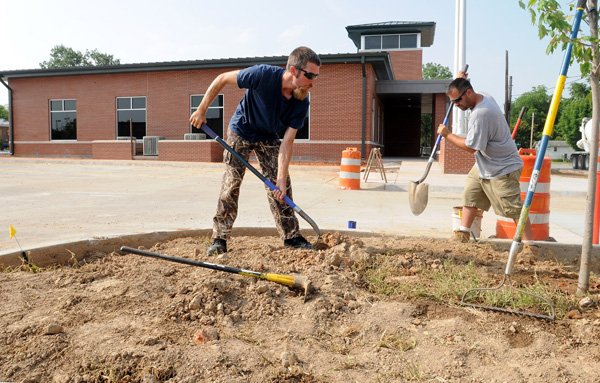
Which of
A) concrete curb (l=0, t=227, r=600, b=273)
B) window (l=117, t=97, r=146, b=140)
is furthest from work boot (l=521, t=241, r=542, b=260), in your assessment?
window (l=117, t=97, r=146, b=140)

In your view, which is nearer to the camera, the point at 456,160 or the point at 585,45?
the point at 585,45

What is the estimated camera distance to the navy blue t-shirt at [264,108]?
4.44 metres

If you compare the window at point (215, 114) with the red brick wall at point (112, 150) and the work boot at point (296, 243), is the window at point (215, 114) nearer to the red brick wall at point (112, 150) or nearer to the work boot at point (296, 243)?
the red brick wall at point (112, 150)

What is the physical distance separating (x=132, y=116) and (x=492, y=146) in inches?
977

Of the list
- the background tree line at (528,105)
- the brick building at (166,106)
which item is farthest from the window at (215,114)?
the background tree line at (528,105)

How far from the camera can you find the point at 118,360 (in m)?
2.40

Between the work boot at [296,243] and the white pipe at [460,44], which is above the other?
the white pipe at [460,44]

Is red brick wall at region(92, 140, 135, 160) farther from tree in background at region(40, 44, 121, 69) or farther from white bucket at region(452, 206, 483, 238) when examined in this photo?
tree in background at region(40, 44, 121, 69)

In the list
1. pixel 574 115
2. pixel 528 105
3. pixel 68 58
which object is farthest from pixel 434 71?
pixel 68 58

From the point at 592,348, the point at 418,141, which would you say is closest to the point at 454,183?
the point at 592,348

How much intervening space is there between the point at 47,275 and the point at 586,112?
231 ft

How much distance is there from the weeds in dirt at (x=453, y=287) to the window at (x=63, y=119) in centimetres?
2779

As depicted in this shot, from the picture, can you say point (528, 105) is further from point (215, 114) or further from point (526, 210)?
point (526, 210)

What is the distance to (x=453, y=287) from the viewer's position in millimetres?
3443
